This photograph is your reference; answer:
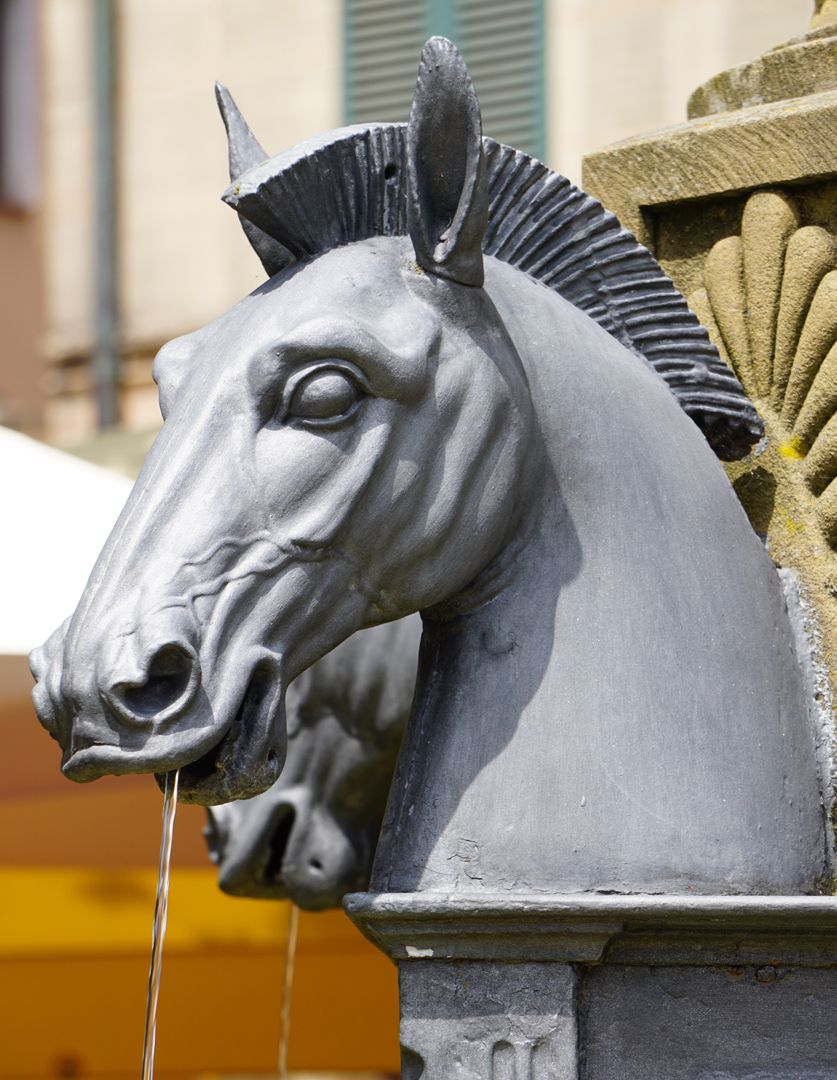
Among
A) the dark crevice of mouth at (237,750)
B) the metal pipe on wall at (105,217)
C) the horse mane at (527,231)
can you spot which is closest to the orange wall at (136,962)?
the horse mane at (527,231)

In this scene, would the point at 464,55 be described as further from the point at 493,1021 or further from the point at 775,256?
the point at 493,1021

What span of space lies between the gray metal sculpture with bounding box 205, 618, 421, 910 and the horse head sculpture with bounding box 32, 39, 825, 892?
89 centimetres

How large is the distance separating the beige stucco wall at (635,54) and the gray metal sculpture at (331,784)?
12.4 feet

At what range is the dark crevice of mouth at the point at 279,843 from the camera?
2689mm

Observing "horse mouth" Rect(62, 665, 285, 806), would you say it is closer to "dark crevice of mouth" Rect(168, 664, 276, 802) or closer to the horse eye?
"dark crevice of mouth" Rect(168, 664, 276, 802)

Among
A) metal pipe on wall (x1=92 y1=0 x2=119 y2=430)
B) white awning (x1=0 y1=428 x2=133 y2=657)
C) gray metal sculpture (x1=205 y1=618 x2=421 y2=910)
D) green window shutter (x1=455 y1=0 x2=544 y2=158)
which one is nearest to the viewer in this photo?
gray metal sculpture (x1=205 y1=618 x2=421 y2=910)

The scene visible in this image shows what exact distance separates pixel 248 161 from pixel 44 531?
6.29ft

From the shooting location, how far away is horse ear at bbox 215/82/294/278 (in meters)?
1.70

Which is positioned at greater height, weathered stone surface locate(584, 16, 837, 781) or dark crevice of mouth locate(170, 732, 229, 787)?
weathered stone surface locate(584, 16, 837, 781)

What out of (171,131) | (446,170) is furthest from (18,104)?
(446,170)

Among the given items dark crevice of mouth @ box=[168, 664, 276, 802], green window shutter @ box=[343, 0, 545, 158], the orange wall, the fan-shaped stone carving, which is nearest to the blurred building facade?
green window shutter @ box=[343, 0, 545, 158]

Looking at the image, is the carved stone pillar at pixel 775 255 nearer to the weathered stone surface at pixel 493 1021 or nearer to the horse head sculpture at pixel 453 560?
the horse head sculpture at pixel 453 560

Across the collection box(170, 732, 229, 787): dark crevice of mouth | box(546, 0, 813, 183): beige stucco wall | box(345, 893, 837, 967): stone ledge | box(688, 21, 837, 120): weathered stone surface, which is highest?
box(546, 0, 813, 183): beige stucco wall

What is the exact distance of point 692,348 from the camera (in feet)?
5.98
